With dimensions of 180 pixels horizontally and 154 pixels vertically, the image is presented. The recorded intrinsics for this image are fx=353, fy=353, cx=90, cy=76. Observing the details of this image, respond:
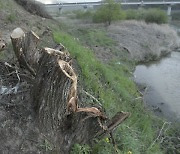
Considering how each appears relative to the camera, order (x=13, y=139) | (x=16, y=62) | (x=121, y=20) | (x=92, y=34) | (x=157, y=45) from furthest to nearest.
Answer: (x=121, y=20) → (x=157, y=45) → (x=92, y=34) → (x=16, y=62) → (x=13, y=139)

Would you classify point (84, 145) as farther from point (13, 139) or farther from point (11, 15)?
point (11, 15)

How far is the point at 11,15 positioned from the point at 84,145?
8.00 m

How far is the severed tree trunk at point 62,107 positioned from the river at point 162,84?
7.64 m

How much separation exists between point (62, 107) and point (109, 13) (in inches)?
1045

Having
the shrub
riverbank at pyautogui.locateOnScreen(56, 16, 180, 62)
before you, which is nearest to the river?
riverbank at pyautogui.locateOnScreen(56, 16, 180, 62)

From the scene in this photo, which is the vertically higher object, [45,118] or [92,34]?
[45,118]

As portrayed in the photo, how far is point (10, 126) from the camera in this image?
5039 mm

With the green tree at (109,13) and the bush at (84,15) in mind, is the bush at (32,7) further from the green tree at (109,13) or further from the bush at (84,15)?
the bush at (84,15)

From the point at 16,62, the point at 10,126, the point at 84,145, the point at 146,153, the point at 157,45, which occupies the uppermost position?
the point at 16,62

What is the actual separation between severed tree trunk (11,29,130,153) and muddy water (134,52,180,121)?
770 centimetres

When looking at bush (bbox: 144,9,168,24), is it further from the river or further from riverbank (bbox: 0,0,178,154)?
riverbank (bbox: 0,0,178,154)

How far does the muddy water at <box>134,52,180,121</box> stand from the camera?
1359cm

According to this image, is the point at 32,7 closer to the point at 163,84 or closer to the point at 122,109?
A: the point at 163,84

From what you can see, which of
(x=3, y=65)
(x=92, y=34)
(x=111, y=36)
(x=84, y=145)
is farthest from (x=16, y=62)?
(x=111, y=36)
